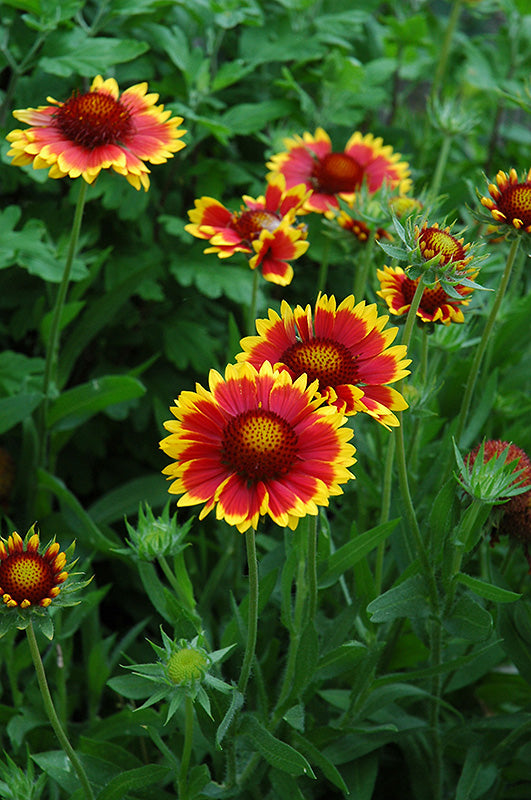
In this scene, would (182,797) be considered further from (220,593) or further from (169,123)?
(169,123)

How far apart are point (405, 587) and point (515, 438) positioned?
1.49 feet

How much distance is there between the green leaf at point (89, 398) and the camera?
1.50 m

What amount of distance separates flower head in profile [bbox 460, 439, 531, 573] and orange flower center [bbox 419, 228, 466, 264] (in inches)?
8.7

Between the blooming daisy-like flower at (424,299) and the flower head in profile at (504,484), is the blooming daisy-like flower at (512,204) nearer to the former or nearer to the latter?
the blooming daisy-like flower at (424,299)

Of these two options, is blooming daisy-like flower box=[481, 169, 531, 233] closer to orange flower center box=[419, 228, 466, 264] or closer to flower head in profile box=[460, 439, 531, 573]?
orange flower center box=[419, 228, 466, 264]

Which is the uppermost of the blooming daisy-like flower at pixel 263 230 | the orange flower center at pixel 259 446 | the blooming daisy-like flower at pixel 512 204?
the blooming daisy-like flower at pixel 512 204

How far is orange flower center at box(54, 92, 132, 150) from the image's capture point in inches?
49.5

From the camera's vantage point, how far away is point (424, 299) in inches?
Result: 43.3

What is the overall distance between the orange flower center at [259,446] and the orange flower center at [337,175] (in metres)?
0.84

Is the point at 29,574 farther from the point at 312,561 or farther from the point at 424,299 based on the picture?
the point at 424,299

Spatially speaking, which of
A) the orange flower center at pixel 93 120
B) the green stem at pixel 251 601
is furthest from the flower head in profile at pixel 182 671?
the orange flower center at pixel 93 120

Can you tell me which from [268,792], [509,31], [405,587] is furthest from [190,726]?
[509,31]

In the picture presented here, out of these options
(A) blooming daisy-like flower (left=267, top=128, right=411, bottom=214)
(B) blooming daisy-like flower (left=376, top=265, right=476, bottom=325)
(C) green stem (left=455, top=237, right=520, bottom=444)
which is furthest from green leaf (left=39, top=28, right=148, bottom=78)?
(C) green stem (left=455, top=237, right=520, bottom=444)

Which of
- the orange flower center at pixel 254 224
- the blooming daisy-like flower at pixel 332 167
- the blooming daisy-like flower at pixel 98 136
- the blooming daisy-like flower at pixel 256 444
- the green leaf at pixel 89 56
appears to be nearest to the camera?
the blooming daisy-like flower at pixel 256 444
